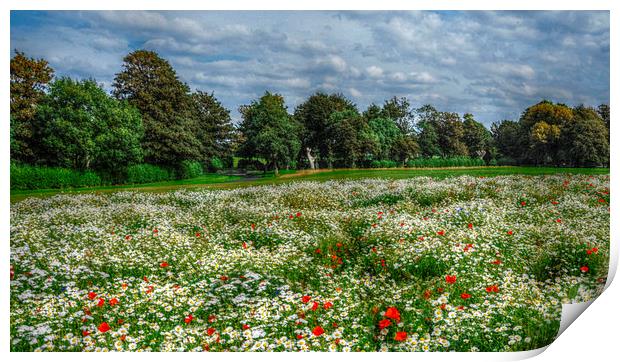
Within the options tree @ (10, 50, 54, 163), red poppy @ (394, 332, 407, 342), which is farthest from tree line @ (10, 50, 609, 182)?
red poppy @ (394, 332, 407, 342)

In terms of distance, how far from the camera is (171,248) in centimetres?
651

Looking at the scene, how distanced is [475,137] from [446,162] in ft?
2.22

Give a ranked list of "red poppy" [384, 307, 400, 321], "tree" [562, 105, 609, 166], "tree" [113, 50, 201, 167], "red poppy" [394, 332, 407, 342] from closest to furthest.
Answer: "red poppy" [394, 332, 407, 342] < "red poppy" [384, 307, 400, 321] < "tree" [113, 50, 201, 167] < "tree" [562, 105, 609, 166]

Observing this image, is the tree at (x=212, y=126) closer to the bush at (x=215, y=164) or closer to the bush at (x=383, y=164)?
the bush at (x=215, y=164)

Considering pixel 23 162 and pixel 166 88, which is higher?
pixel 166 88

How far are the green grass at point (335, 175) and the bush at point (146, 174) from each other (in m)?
0.08

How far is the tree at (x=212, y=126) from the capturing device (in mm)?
7297

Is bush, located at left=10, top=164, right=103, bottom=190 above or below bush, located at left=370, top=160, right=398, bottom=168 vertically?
below

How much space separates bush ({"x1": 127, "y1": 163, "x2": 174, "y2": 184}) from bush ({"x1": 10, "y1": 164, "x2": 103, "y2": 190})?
0.55 metres

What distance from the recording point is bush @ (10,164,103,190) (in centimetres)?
623

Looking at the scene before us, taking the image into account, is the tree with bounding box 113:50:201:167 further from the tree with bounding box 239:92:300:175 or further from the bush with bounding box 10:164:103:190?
the bush with bounding box 10:164:103:190
